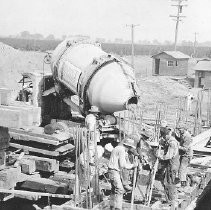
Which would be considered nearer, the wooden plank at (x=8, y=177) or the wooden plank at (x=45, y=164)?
the wooden plank at (x=8, y=177)

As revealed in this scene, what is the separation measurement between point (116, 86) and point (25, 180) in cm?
299

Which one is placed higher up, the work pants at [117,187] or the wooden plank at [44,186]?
the work pants at [117,187]

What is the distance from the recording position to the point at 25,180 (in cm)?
953

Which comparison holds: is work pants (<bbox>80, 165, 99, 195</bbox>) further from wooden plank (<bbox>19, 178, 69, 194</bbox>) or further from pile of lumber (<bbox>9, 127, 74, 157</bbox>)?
pile of lumber (<bbox>9, 127, 74, 157</bbox>)

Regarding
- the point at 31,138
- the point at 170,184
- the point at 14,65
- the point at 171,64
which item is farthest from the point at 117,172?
the point at 171,64

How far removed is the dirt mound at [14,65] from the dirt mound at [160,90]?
8421 mm

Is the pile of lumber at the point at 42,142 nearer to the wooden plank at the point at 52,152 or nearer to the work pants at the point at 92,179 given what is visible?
the wooden plank at the point at 52,152

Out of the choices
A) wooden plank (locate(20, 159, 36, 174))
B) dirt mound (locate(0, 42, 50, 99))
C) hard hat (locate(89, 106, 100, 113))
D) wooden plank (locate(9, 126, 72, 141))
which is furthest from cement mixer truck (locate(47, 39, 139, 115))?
dirt mound (locate(0, 42, 50, 99))

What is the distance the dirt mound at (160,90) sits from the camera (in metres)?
27.6

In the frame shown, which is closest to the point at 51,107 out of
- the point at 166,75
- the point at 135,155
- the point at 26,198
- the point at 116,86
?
the point at 116,86

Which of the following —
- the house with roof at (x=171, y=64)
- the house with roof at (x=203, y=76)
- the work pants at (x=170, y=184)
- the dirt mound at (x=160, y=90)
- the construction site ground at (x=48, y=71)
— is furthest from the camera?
the house with roof at (x=171, y=64)

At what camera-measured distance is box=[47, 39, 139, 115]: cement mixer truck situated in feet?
33.6

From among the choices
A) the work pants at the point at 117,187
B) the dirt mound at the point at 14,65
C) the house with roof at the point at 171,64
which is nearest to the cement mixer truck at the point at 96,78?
the work pants at the point at 117,187

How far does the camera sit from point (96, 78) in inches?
412
